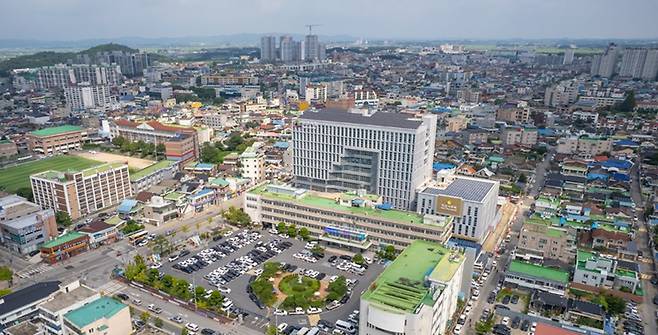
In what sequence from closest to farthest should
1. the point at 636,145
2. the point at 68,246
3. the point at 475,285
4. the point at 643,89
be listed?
the point at 475,285, the point at 68,246, the point at 636,145, the point at 643,89

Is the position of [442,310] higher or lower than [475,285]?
higher

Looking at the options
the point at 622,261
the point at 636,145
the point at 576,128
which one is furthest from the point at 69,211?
the point at 576,128

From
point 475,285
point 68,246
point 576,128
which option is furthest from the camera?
point 576,128

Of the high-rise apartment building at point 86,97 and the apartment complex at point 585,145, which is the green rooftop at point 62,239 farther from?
the high-rise apartment building at point 86,97

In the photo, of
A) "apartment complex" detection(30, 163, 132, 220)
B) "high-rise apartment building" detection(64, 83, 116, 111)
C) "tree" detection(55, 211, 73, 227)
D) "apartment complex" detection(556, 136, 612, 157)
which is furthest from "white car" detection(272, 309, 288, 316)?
"high-rise apartment building" detection(64, 83, 116, 111)

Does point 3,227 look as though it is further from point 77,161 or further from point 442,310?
point 442,310

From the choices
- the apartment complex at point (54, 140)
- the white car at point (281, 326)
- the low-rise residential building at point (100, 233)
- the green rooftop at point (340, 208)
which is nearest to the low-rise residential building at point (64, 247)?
the low-rise residential building at point (100, 233)
